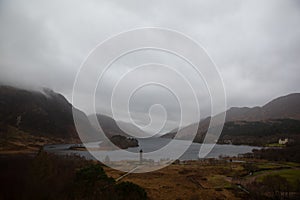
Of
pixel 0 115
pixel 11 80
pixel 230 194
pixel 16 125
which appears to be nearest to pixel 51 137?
pixel 16 125

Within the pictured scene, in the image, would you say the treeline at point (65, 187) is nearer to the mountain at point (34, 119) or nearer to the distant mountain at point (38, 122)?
the distant mountain at point (38, 122)

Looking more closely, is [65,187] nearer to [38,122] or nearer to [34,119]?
[38,122]

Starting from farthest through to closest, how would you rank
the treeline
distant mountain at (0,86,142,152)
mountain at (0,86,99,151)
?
1. mountain at (0,86,99,151)
2. distant mountain at (0,86,142,152)
3. the treeline

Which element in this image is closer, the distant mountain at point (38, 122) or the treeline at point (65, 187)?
the treeline at point (65, 187)

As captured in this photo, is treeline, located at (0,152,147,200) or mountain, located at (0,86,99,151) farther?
mountain, located at (0,86,99,151)

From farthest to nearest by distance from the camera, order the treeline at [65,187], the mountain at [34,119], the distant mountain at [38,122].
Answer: the mountain at [34,119] < the distant mountain at [38,122] < the treeline at [65,187]

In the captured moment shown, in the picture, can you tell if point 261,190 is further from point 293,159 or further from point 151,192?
point 293,159

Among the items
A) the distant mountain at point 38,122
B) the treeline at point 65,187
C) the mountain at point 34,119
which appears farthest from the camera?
the mountain at point 34,119

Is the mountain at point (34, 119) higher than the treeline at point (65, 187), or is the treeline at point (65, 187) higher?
the mountain at point (34, 119)

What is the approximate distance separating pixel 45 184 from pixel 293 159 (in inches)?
2249

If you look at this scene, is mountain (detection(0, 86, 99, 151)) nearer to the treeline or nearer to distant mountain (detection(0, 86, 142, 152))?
distant mountain (detection(0, 86, 142, 152))

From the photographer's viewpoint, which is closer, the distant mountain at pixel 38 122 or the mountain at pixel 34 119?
the distant mountain at pixel 38 122

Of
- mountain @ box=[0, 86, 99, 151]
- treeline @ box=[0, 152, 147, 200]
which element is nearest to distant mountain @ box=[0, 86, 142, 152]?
mountain @ box=[0, 86, 99, 151]

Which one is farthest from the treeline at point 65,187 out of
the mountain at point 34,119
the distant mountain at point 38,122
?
the mountain at point 34,119
